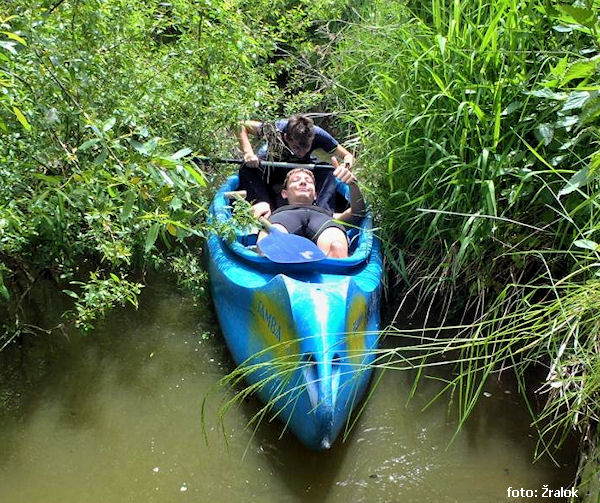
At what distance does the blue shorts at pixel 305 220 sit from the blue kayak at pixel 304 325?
0.77 ft

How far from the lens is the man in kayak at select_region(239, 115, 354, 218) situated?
369 centimetres

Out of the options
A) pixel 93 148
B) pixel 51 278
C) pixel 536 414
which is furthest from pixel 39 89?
pixel 536 414

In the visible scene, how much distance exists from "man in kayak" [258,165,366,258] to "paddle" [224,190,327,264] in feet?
0.53

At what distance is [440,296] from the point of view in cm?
305

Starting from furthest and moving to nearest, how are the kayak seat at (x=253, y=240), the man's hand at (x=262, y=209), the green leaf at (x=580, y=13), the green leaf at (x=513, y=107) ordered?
the man's hand at (x=262, y=209) → the kayak seat at (x=253, y=240) → the green leaf at (x=513, y=107) → the green leaf at (x=580, y=13)

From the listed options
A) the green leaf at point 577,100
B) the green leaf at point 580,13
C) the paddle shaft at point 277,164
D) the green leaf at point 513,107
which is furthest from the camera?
the paddle shaft at point 277,164

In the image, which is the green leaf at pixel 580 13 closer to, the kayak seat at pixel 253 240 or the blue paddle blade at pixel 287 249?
the blue paddle blade at pixel 287 249

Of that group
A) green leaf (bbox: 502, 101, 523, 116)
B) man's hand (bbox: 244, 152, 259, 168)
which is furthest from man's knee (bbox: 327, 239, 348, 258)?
green leaf (bbox: 502, 101, 523, 116)

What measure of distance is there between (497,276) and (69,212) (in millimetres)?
1944

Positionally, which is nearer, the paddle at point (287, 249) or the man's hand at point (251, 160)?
the paddle at point (287, 249)

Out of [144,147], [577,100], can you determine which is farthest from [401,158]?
[144,147]

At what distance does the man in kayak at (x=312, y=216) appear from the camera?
3.09 m

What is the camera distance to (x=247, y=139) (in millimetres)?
3723

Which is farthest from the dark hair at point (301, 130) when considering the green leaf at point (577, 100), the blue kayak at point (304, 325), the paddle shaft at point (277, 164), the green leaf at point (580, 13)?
the green leaf at point (580, 13)
